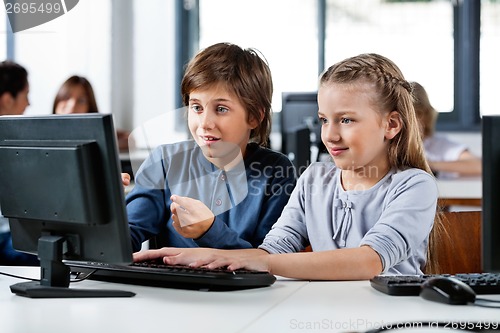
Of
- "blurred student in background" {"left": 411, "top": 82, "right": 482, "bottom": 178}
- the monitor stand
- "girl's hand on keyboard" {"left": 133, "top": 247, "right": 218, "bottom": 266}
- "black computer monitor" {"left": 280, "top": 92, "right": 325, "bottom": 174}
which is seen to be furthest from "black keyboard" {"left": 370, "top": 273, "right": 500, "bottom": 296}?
"blurred student in background" {"left": 411, "top": 82, "right": 482, "bottom": 178}

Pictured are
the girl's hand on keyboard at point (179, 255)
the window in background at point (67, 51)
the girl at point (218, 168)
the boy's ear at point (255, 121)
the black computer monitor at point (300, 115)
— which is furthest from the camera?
the window in background at point (67, 51)

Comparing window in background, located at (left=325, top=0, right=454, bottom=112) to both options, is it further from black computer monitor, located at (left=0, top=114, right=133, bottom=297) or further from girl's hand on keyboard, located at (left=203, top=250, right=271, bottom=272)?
black computer monitor, located at (left=0, top=114, right=133, bottom=297)

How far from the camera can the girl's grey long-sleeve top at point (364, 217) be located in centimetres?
151

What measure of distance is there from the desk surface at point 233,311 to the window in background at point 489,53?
432 centimetres

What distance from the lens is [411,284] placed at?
50.5 inches

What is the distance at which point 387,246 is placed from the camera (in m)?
1.47

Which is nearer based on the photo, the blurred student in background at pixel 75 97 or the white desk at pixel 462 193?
the white desk at pixel 462 193

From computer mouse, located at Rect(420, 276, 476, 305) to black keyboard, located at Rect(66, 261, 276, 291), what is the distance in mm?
288

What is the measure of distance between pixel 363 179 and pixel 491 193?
56cm

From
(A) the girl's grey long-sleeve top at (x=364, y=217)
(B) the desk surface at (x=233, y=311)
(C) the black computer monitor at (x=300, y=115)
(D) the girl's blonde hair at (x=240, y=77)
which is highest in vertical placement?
(D) the girl's blonde hair at (x=240, y=77)

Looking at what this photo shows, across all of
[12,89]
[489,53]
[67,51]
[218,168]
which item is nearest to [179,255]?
[218,168]

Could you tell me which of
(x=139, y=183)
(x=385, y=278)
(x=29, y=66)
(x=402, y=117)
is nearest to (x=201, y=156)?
(x=139, y=183)

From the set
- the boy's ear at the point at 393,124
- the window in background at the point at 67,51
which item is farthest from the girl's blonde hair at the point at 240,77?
the window in background at the point at 67,51

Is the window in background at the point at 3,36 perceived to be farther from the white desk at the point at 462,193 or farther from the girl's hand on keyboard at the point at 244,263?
the girl's hand on keyboard at the point at 244,263
